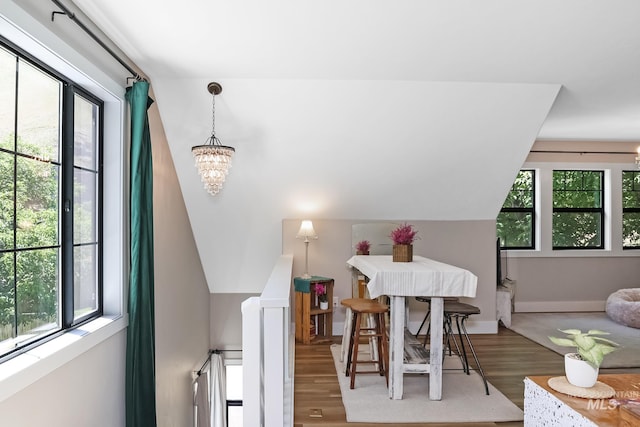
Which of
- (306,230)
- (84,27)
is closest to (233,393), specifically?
(306,230)

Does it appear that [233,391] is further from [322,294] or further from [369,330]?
[369,330]

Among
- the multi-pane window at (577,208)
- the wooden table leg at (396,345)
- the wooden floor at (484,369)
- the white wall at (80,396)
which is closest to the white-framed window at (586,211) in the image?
the multi-pane window at (577,208)

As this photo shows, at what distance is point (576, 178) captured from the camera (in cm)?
633

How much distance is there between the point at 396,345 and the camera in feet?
9.98

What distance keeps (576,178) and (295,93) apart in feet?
14.9

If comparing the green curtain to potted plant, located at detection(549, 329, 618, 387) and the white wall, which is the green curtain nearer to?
the white wall

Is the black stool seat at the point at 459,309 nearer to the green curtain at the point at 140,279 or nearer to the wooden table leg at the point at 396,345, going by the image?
the wooden table leg at the point at 396,345

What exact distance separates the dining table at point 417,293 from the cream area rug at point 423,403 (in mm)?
98

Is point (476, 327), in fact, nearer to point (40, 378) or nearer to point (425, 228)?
point (425, 228)

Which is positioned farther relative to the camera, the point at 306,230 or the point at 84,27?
the point at 306,230

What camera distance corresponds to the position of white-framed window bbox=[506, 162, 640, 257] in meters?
6.16

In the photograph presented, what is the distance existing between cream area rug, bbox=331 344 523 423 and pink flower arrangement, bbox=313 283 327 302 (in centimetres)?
117

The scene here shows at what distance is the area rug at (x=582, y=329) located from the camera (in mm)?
4173

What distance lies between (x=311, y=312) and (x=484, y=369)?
162cm
